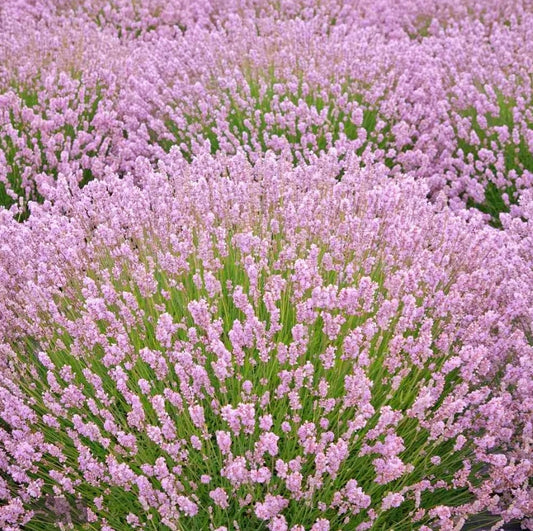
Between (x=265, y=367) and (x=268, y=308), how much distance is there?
260mm

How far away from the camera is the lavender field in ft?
7.52

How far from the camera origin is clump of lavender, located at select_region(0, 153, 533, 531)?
2238 millimetres

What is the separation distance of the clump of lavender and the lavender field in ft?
0.05

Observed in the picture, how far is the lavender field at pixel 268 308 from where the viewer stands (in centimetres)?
229

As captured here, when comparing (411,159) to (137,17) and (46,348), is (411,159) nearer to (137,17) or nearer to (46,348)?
(46,348)

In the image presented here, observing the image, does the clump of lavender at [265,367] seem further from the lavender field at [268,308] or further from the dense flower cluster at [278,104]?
the dense flower cluster at [278,104]

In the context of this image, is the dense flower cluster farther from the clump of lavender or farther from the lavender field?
the clump of lavender

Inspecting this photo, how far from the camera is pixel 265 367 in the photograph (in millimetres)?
2508

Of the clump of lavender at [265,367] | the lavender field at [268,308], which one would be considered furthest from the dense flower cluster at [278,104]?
the clump of lavender at [265,367]

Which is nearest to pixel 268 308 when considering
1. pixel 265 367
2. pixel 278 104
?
pixel 265 367

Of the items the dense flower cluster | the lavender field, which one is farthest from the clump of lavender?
the dense flower cluster

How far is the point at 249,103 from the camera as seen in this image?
5586mm

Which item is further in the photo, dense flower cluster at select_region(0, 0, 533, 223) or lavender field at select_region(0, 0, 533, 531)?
dense flower cluster at select_region(0, 0, 533, 223)

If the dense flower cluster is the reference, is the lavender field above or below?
below
